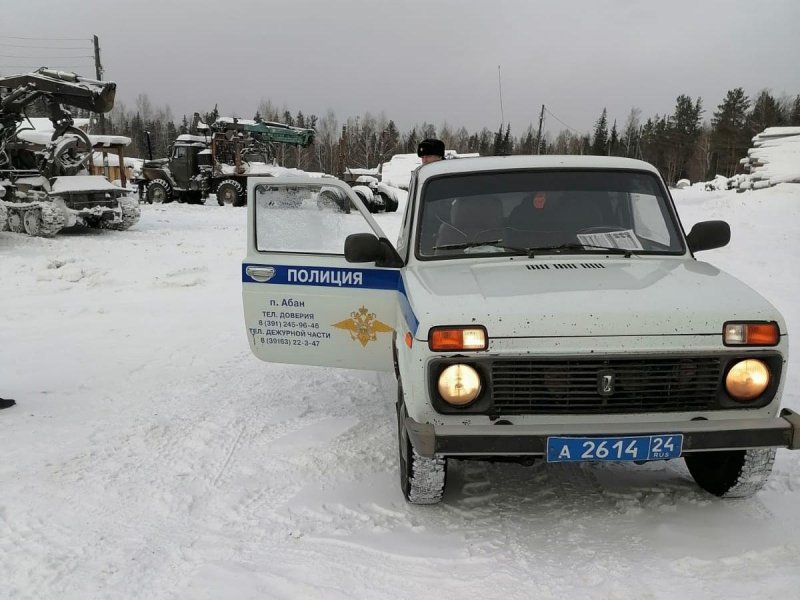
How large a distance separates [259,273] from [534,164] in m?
2.00

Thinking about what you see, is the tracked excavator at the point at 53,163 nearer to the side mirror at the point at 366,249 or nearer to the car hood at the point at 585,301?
the side mirror at the point at 366,249

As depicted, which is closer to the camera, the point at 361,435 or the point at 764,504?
the point at 764,504

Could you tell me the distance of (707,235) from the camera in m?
4.00

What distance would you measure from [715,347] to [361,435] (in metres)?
2.41

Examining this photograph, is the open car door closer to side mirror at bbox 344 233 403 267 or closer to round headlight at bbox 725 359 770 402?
side mirror at bbox 344 233 403 267

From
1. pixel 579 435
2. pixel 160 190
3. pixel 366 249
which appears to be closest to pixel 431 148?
pixel 366 249

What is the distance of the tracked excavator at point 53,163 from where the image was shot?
14.4 metres

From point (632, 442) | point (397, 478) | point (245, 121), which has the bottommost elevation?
point (397, 478)

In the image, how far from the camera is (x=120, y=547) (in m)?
2.98

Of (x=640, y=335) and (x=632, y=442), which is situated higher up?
(x=640, y=335)

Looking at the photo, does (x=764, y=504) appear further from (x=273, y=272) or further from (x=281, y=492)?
(x=273, y=272)

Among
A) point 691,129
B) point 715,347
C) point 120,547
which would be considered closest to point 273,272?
point 120,547

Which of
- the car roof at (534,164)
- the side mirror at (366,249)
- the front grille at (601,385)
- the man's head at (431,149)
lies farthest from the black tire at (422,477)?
the man's head at (431,149)

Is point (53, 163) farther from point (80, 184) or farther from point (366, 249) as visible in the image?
point (366, 249)
